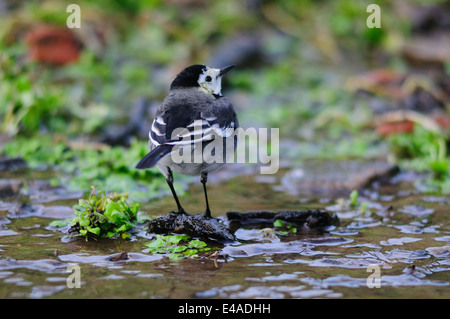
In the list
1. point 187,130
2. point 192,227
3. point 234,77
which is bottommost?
point 192,227

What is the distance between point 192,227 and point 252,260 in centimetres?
62

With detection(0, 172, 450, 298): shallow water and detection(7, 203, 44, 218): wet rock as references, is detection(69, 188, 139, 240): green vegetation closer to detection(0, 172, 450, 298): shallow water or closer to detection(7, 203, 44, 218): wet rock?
detection(0, 172, 450, 298): shallow water

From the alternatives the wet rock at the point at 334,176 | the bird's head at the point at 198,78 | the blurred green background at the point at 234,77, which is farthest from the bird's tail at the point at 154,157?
the wet rock at the point at 334,176

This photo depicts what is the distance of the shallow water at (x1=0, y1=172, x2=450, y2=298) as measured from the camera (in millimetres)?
3479

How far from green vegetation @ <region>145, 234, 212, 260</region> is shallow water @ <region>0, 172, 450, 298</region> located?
0.08 m

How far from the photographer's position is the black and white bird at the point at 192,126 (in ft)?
14.1

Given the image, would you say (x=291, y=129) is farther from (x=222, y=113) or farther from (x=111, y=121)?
(x=222, y=113)

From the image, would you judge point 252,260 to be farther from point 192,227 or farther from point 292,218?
point 292,218

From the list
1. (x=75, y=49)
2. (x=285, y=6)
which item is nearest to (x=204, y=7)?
(x=285, y=6)

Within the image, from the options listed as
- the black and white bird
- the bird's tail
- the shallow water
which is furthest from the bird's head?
the shallow water

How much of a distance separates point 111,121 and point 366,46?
5.88 m

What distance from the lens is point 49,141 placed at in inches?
301

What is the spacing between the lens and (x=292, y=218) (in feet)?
16.1

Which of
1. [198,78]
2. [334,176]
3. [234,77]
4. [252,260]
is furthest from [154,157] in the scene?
[234,77]
